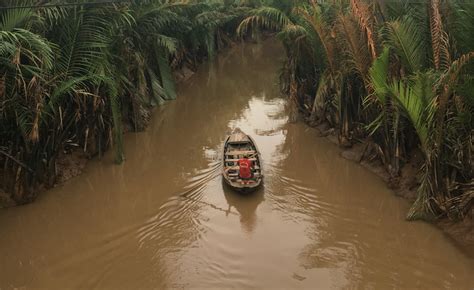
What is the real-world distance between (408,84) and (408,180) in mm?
2097

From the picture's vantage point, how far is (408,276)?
6590 millimetres

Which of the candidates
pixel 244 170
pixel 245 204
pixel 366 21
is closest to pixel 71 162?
Result: pixel 244 170

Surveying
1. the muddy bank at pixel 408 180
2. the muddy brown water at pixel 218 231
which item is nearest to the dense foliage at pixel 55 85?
the muddy brown water at pixel 218 231

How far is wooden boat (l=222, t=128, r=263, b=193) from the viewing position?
8.94m

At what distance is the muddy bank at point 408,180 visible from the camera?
7051mm

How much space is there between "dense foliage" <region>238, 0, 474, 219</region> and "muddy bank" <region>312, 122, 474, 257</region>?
0.44 ft

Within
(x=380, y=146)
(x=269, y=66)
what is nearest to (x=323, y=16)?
(x=380, y=146)

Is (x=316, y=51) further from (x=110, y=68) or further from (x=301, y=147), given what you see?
(x=110, y=68)

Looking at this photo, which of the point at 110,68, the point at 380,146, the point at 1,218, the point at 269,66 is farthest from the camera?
the point at 269,66

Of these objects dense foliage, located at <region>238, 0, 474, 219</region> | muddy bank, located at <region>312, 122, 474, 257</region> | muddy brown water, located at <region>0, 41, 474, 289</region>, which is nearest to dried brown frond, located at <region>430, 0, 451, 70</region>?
dense foliage, located at <region>238, 0, 474, 219</region>

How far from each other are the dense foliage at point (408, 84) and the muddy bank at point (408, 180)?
0.13 m

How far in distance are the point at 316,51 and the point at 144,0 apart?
529 centimetres

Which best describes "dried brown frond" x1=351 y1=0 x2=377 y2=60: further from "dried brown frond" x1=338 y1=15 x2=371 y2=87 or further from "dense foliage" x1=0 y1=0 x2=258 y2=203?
"dense foliage" x1=0 y1=0 x2=258 y2=203

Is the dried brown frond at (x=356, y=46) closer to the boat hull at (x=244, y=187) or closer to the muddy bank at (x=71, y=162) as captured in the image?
the boat hull at (x=244, y=187)
